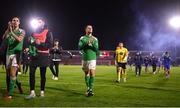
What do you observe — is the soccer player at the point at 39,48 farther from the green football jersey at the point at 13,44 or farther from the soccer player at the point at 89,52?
the soccer player at the point at 89,52

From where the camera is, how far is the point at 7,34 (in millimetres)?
11812

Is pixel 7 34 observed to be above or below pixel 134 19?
below

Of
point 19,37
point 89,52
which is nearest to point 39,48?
point 19,37

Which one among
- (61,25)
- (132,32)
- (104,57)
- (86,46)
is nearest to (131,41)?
(132,32)

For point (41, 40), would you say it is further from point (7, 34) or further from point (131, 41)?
point (131, 41)

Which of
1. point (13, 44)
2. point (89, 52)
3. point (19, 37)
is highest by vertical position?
Answer: point (19, 37)

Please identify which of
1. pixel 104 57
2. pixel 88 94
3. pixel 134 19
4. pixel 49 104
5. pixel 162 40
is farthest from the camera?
pixel 134 19

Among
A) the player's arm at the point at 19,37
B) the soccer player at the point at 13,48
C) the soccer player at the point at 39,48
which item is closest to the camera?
the player's arm at the point at 19,37

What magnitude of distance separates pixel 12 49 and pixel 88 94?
3065 mm

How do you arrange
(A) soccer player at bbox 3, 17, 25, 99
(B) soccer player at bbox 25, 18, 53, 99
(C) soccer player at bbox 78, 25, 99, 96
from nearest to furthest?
(A) soccer player at bbox 3, 17, 25, 99 < (B) soccer player at bbox 25, 18, 53, 99 < (C) soccer player at bbox 78, 25, 99, 96

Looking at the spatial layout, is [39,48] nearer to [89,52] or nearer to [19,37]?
[19,37]

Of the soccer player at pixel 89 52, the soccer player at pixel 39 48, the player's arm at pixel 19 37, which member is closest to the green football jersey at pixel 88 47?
the soccer player at pixel 89 52

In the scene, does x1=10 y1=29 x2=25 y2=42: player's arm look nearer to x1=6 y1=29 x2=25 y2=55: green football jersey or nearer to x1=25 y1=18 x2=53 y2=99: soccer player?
x1=6 y1=29 x2=25 y2=55: green football jersey

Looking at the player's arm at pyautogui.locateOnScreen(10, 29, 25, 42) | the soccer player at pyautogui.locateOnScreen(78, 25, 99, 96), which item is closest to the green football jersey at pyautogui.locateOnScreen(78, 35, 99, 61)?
the soccer player at pyautogui.locateOnScreen(78, 25, 99, 96)
